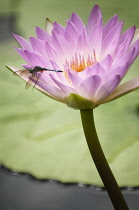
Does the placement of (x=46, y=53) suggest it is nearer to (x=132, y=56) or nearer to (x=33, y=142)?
(x=132, y=56)

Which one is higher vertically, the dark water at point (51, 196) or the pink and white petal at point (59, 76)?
the pink and white petal at point (59, 76)

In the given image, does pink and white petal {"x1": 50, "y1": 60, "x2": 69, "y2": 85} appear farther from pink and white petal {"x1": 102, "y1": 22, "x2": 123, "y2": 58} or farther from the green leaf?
Answer: the green leaf

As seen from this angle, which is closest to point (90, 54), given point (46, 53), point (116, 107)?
point (46, 53)

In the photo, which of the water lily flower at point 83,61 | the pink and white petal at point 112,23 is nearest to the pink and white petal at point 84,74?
the water lily flower at point 83,61

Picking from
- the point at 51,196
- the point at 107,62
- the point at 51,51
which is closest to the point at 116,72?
the point at 107,62

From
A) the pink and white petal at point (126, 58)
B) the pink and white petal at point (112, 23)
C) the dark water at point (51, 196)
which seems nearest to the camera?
the pink and white petal at point (126, 58)

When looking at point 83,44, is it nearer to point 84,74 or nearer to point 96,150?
point 84,74

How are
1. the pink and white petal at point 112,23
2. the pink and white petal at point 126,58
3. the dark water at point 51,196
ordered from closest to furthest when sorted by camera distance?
1. the pink and white petal at point 126,58
2. the pink and white petal at point 112,23
3. the dark water at point 51,196

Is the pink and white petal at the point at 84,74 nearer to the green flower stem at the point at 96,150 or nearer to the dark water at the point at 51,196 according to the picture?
the green flower stem at the point at 96,150
